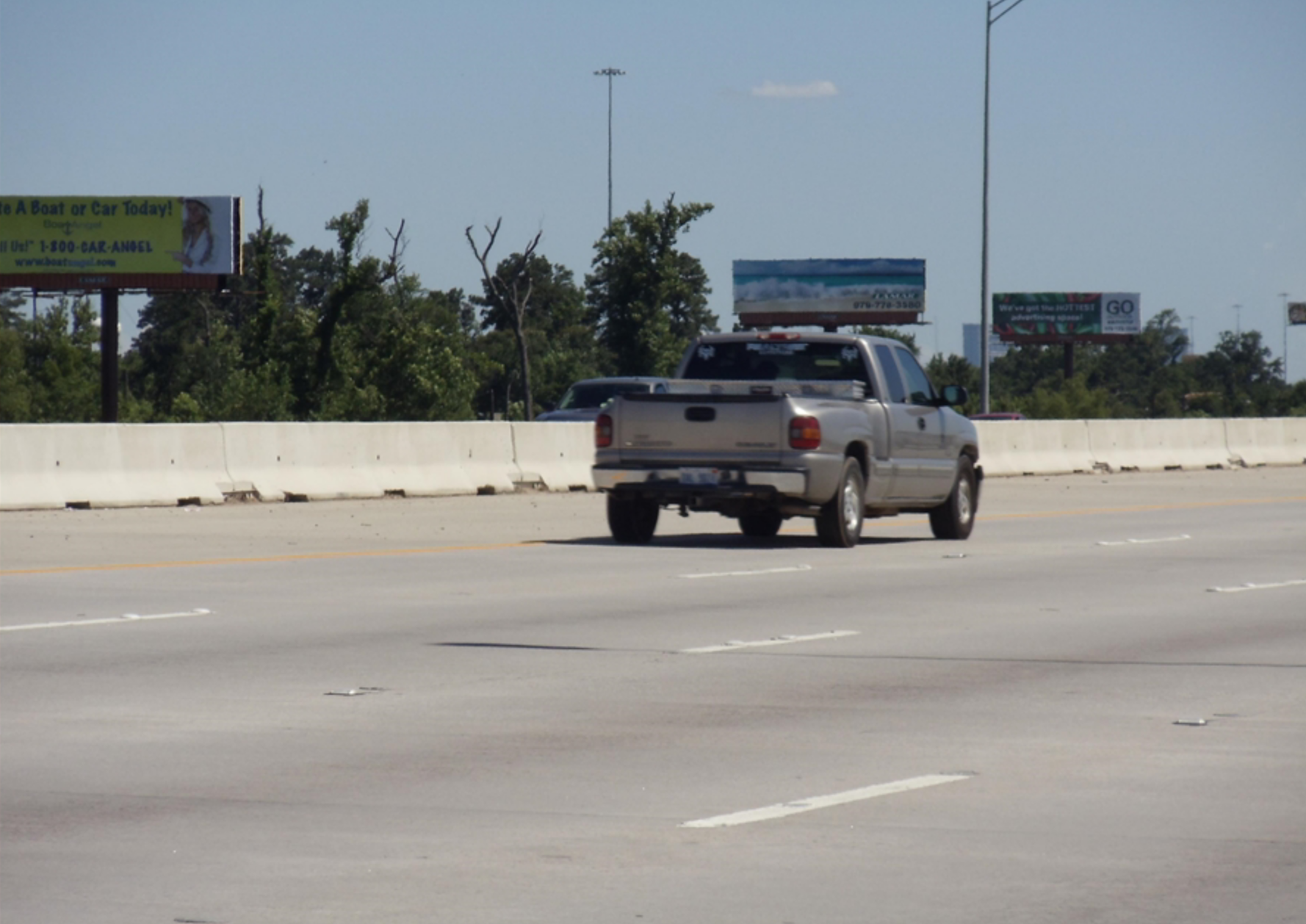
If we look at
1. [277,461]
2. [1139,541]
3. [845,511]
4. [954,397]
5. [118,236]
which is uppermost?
[118,236]

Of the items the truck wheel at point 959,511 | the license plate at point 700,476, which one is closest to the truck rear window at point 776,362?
the license plate at point 700,476

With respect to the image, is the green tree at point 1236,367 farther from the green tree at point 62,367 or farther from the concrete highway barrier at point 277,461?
the concrete highway barrier at point 277,461

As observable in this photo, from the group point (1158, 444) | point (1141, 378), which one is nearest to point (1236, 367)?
point (1141, 378)

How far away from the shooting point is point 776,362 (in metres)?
20.3

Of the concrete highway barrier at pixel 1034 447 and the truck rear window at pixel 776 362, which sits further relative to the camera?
the concrete highway barrier at pixel 1034 447

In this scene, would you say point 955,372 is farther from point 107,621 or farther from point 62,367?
point 107,621

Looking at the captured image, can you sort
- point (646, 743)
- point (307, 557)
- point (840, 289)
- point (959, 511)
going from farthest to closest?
point (840, 289)
point (959, 511)
point (307, 557)
point (646, 743)

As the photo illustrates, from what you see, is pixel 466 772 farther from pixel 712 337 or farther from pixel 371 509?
pixel 371 509

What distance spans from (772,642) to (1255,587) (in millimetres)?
5426

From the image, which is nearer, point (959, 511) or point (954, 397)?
point (954, 397)

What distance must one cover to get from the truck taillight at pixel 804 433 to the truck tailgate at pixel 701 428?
6cm

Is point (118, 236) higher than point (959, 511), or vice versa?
point (118, 236)

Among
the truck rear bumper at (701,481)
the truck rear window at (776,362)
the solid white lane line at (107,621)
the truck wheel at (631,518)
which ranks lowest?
the solid white lane line at (107,621)

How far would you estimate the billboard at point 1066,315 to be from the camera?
123125 millimetres
